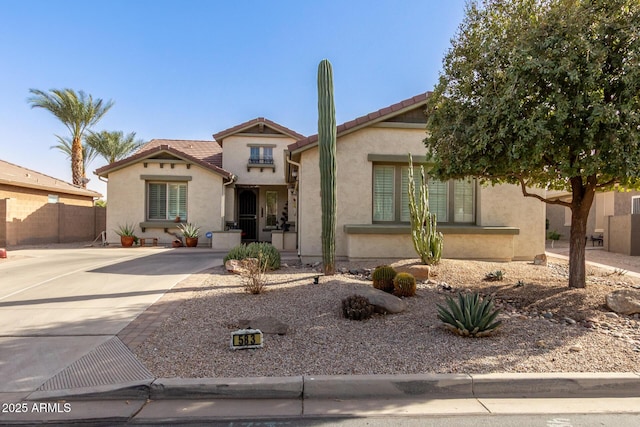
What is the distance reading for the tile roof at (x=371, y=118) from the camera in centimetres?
1062

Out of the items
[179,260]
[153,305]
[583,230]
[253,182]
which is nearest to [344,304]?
[153,305]

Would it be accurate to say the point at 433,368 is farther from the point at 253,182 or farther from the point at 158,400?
the point at 253,182

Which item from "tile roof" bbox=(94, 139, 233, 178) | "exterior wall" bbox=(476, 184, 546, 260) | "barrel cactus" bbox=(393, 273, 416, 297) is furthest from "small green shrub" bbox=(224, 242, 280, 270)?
"tile roof" bbox=(94, 139, 233, 178)

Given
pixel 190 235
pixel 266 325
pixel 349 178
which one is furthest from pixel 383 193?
pixel 190 235

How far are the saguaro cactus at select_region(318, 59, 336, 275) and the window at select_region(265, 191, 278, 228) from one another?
1187 centimetres

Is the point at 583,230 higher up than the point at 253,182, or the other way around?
the point at 253,182

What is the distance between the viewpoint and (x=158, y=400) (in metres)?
3.57

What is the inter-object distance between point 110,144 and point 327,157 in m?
25.6

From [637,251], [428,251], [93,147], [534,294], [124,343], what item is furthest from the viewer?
[93,147]

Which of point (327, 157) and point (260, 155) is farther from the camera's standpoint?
point (260, 155)

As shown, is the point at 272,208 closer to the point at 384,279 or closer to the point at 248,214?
the point at 248,214

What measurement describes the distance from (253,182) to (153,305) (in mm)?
13466

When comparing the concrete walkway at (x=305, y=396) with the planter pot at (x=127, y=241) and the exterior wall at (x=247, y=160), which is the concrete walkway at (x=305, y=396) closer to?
the planter pot at (x=127, y=241)

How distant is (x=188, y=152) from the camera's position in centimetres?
2092
